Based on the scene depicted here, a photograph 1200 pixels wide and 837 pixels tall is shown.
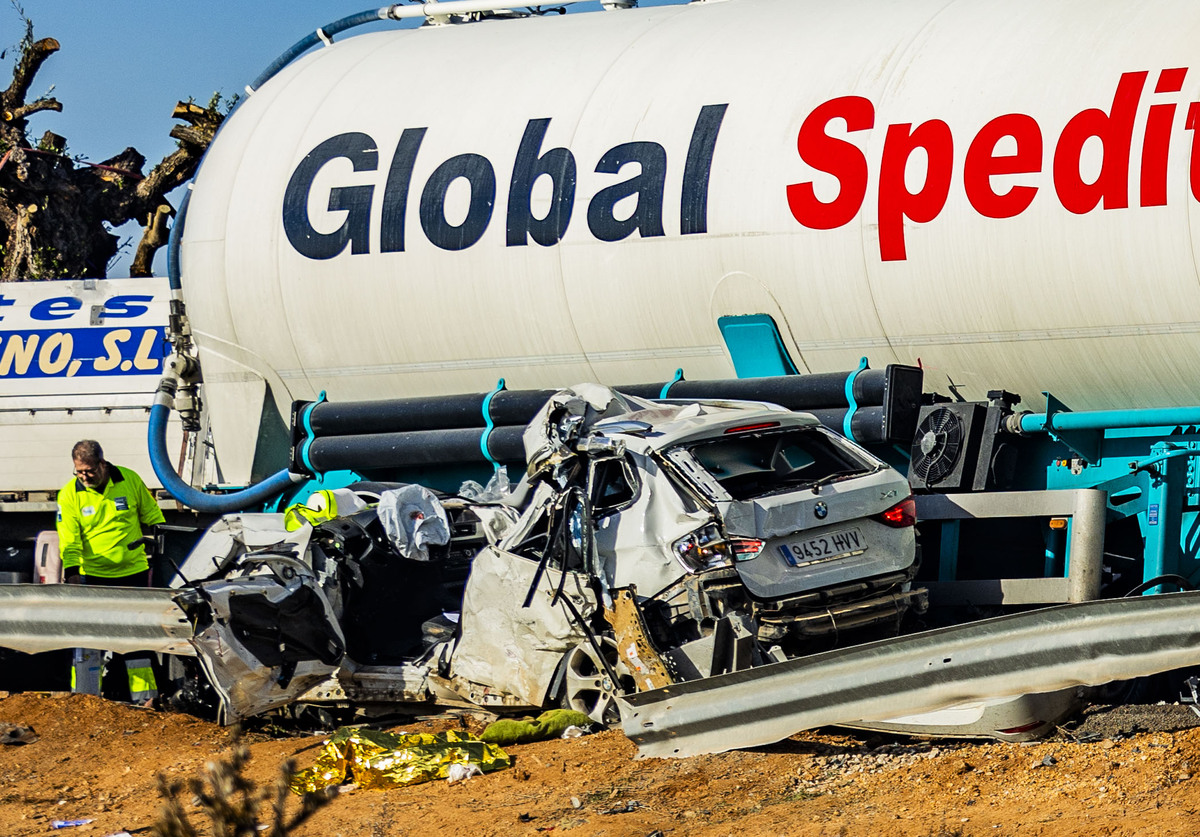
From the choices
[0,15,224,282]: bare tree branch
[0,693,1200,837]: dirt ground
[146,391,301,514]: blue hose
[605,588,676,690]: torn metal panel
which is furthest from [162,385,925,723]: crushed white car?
[0,15,224,282]: bare tree branch

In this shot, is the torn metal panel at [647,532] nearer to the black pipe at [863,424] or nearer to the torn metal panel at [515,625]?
the torn metal panel at [515,625]

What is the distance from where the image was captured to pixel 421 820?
21.7ft

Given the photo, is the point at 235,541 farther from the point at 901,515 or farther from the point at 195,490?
the point at 901,515

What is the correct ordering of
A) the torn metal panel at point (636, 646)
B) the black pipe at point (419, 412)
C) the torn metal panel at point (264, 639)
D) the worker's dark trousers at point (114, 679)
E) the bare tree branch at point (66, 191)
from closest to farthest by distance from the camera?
1. the torn metal panel at point (636, 646)
2. the torn metal panel at point (264, 639)
3. the worker's dark trousers at point (114, 679)
4. the black pipe at point (419, 412)
5. the bare tree branch at point (66, 191)

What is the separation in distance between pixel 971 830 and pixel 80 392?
990 cm

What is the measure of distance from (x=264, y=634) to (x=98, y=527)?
2459 millimetres

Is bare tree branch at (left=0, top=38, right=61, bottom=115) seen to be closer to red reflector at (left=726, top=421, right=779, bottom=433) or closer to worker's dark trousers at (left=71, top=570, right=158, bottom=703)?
worker's dark trousers at (left=71, top=570, right=158, bottom=703)

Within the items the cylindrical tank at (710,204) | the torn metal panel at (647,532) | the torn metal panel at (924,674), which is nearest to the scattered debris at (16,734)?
the cylindrical tank at (710,204)

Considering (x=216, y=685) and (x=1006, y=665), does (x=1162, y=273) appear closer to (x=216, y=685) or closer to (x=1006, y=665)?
(x=1006, y=665)

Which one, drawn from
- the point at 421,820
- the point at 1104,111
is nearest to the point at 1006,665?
the point at 421,820

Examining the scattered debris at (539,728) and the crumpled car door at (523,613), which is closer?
the crumpled car door at (523,613)

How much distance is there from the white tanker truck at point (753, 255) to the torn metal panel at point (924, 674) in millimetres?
1761

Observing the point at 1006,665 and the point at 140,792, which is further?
the point at 140,792

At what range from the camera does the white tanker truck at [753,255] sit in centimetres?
817
